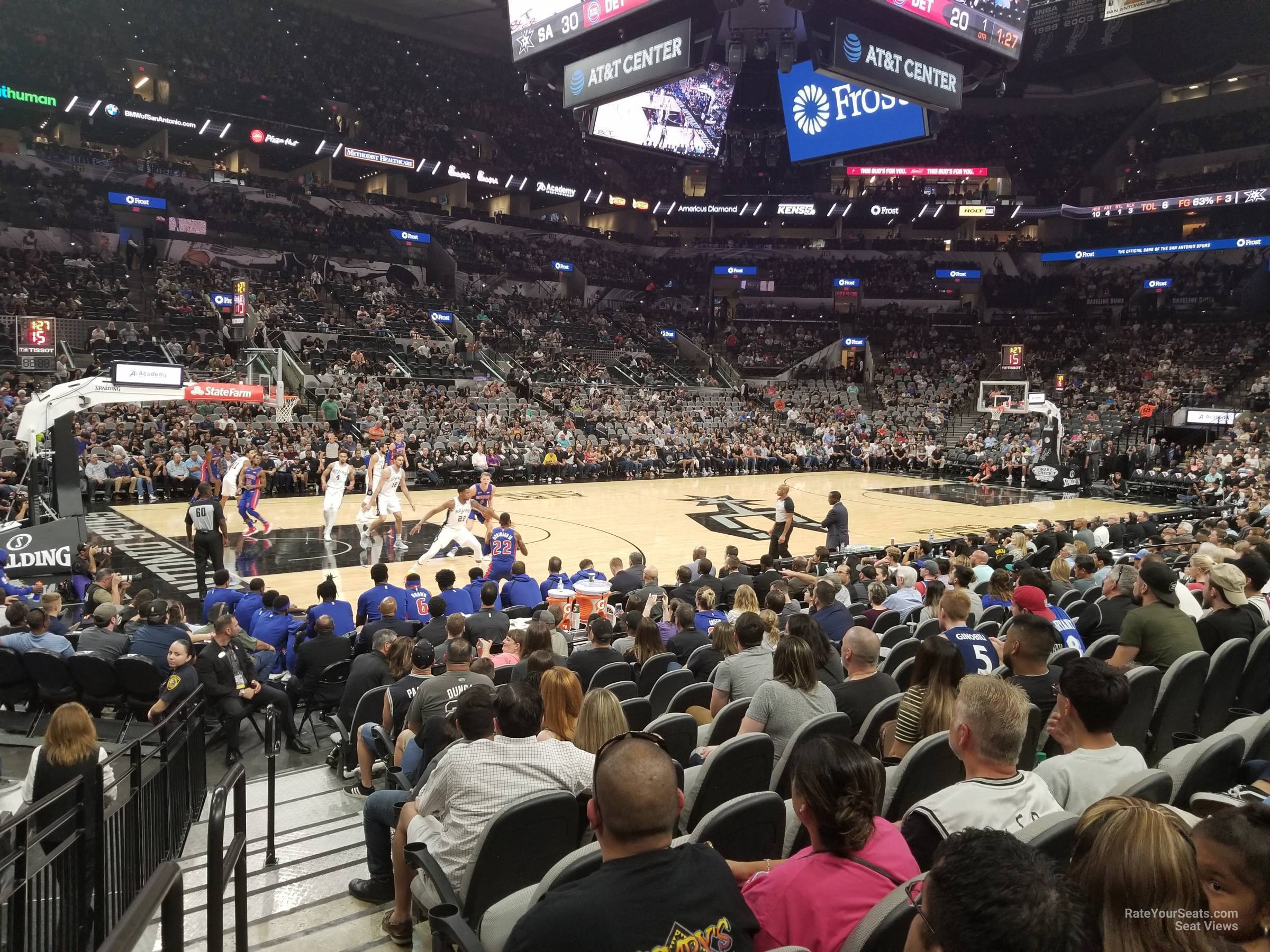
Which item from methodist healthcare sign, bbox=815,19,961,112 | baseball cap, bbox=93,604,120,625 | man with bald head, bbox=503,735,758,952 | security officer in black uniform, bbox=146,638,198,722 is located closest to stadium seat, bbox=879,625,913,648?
man with bald head, bbox=503,735,758,952

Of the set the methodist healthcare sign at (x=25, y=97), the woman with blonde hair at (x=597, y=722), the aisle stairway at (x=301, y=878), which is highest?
the methodist healthcare sign at (x=25, y=97)

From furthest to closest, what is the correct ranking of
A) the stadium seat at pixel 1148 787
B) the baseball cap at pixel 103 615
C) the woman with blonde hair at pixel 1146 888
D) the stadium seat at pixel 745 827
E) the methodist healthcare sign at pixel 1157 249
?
the methodist healthcare sign at pixel 1157 249, the baseball cap at pixel 103 615, the stadium seat at pixel 1148 787, the stadium seat at pixel 745 827, the woman with blonde hair at pixel 1146 888

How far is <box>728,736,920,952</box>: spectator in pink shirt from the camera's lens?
6.85ft

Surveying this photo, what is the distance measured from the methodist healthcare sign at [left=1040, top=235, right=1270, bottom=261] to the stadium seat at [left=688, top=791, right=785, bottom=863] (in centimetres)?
4255

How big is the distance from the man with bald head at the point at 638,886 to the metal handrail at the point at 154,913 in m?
0.78

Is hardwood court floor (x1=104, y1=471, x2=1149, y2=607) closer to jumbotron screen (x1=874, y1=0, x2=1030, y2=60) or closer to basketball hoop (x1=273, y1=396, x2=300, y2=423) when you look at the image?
basketball hoop (x1=273, y1=396, x2=300, y2=423)

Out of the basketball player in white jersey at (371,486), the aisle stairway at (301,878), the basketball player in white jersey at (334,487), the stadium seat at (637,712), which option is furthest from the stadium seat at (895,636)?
the basketball player in white jersey at (334,487)

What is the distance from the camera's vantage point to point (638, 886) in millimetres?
1848

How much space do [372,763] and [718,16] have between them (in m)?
10.4

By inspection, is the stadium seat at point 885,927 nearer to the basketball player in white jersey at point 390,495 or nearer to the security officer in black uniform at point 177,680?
the security officer in black uniform at point 177,680

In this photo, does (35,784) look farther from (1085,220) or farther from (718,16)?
(1085,220)

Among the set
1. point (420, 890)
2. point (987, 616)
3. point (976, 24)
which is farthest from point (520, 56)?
point (420, 890)

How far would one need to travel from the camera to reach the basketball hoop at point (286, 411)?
22531 mm

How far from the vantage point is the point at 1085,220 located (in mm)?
43562
